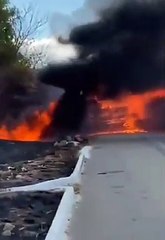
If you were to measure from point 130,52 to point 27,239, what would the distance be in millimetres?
19250

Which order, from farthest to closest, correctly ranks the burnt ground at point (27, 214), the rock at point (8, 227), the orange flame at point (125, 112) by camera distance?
the orange flame at point (125, 112)
the rock at point (8, 227)
the burnt ground at point (27, 214)

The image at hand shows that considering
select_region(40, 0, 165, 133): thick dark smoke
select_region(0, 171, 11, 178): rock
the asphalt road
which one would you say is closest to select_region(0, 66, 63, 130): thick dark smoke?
select_region(40, 0, 165, 133): thick dark smoke

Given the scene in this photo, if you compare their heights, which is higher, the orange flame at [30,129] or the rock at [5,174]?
the orange flame at [30,129]

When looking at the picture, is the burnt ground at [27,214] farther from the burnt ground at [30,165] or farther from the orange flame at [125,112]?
the orange flame at [125,112]

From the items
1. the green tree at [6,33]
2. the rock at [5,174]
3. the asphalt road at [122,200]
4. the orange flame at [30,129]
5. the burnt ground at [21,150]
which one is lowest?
the asphalt road at [122,200]

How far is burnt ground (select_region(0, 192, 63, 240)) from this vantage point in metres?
6.43

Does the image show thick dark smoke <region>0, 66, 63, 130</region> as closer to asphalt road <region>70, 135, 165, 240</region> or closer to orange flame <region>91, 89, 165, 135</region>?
orange flame <region>91, 89, 165, 135</region>

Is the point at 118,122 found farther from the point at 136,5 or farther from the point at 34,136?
the point at 136,5

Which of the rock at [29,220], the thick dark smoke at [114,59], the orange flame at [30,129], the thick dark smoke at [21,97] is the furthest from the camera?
the thick dark smoke at [114,59]

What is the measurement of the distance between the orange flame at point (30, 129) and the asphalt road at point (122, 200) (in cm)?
906

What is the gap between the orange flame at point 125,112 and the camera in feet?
76.7

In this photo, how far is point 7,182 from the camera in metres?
10.3

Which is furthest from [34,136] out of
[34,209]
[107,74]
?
[34,209]

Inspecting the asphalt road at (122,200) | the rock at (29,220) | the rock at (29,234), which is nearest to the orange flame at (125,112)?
the asphalt road at (122,200)
